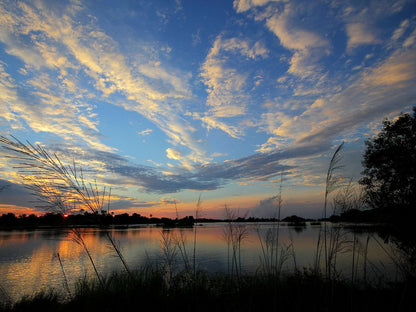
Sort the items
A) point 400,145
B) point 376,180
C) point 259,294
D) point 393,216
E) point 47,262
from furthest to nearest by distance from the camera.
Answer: point 47,262 → point 376,180 → point 400,145 → point 393,216 → point 259,294

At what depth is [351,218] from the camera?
507 cm

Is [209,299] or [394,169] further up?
[394,169]

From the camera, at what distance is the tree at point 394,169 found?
31.6 ft

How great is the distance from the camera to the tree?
9.62m

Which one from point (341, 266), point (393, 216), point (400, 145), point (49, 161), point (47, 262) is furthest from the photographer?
point (47, 262)

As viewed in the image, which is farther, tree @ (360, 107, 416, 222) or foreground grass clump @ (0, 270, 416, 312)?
tree @ (360, 107, 416, 222)

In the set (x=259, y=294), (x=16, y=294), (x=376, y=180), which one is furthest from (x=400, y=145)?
(x=16, y=294)

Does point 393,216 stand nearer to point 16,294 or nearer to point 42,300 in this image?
point 42,300

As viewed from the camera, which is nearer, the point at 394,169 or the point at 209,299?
the point at 209,299

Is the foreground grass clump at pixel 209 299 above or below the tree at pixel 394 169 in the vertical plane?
below

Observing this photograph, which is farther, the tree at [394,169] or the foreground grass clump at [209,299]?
the tree at [394,169]

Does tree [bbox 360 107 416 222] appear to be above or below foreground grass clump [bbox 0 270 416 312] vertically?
above

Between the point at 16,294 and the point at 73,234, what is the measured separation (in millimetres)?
13508

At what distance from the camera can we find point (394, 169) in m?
11.8
